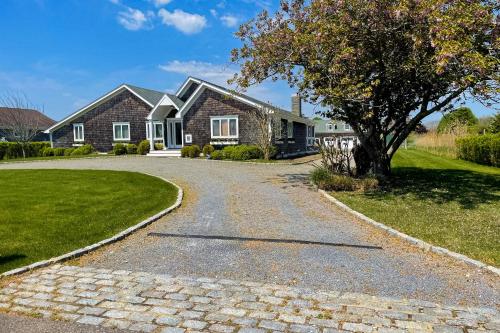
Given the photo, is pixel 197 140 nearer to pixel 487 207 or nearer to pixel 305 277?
pixel 487 207

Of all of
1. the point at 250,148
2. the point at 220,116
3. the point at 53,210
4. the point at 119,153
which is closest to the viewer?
the point at 53,210

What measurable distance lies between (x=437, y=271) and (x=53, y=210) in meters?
8.38

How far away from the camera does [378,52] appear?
11.5 metres

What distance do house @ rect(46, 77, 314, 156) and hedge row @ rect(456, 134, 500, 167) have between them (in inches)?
501

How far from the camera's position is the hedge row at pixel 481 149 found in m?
21.2

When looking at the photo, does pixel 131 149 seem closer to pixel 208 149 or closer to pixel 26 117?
pixel 208 149

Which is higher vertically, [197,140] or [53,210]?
[197,140]

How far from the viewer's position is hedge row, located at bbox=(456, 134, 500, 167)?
69.5ft

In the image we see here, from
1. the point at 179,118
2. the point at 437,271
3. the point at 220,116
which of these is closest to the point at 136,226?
the point at 437,271

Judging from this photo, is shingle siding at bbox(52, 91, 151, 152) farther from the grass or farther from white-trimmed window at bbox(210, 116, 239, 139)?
the grass

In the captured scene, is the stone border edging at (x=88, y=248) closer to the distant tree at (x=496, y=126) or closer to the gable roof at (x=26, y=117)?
the distant tree at (x=496, y=126)

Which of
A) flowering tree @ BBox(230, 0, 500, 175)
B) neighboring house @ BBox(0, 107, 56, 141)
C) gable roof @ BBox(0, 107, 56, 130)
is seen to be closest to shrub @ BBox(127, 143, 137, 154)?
neighboring house @ BBox(0, 107, 56, 141)

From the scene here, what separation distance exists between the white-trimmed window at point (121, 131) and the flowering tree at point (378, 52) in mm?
22226

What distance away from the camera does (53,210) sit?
927 cm
